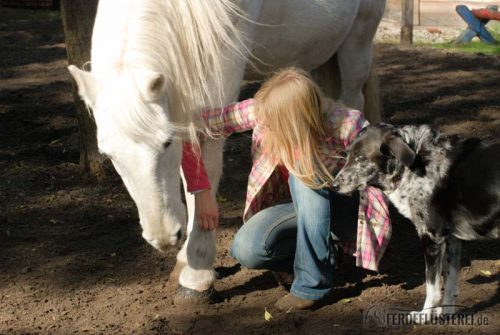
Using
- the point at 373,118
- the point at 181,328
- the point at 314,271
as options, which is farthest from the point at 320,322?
the point at 373,118

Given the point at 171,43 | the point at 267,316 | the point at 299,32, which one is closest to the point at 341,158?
the point at 267,316

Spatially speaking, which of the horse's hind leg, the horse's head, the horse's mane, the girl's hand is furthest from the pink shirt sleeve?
the horse's hind leg

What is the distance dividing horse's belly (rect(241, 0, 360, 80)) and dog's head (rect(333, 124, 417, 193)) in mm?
1068

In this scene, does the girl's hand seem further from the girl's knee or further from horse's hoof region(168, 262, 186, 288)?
horse's hoof region(168, 262, 186, 288)

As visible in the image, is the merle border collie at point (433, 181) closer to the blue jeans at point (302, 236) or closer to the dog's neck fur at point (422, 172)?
the dog's neck fur at point (422, 172)

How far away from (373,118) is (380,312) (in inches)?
101

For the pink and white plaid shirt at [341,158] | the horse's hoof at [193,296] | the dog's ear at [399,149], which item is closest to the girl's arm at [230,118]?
the pink and white plaid shirt at [341,158]

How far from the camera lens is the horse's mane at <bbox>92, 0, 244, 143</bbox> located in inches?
129

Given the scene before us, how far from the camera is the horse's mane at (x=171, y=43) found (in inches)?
129

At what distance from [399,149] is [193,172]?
1.01m

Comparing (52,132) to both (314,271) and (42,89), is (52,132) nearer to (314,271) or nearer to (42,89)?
(42,89)

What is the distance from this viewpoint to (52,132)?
6797 millimetres

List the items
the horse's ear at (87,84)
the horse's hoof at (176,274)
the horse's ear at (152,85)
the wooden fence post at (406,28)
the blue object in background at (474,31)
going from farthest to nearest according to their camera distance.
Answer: the blue object in background at (474,31)
the wooden fence post at (406,28)
the horse's hoof at (176,274)
the horse's ear at (87,84)
the horse's ear at (152,85)

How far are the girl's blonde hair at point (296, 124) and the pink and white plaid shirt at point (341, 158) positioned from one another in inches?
3.0
